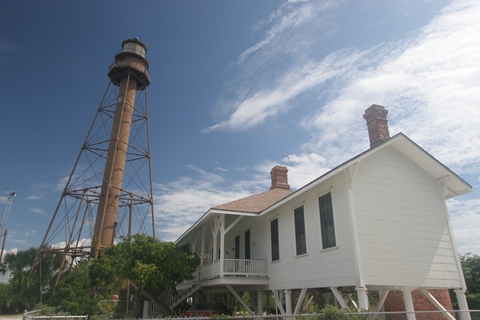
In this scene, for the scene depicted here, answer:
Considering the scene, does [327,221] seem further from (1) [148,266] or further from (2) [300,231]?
(1) [148,266]

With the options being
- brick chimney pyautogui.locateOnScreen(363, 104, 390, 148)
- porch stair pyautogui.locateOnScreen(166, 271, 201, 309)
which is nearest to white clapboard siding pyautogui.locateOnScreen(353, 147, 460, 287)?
brick chimney pyautogui.locateOnScreen(363, 104, 390, 148)

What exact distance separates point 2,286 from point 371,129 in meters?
32.5

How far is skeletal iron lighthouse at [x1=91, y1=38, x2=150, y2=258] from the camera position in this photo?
84.3 feet

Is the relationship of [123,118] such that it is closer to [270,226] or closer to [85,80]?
[85,80]

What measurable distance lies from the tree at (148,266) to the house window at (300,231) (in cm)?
556

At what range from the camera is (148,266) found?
1469 centimetres

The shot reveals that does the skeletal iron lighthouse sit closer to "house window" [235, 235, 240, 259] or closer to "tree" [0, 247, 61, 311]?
"tree" [0, 247, 61, 311]

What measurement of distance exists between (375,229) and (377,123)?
18.7ft

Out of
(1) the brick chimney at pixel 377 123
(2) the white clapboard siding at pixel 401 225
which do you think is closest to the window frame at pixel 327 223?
(2) the white clapboard siding at pixel 401 225

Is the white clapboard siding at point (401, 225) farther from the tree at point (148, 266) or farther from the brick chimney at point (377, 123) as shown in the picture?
the tree at point (148, 266)

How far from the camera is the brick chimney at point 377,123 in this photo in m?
14.3

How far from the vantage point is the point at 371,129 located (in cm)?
1460

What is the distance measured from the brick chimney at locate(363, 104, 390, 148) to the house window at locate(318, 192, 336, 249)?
4.16m

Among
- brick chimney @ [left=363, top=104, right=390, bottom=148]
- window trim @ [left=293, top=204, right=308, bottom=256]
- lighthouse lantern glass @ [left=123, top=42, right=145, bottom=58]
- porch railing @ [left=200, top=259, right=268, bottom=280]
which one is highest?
lighthouse lantern glass @ [left=123, top=42, right=145, bottom=58]
